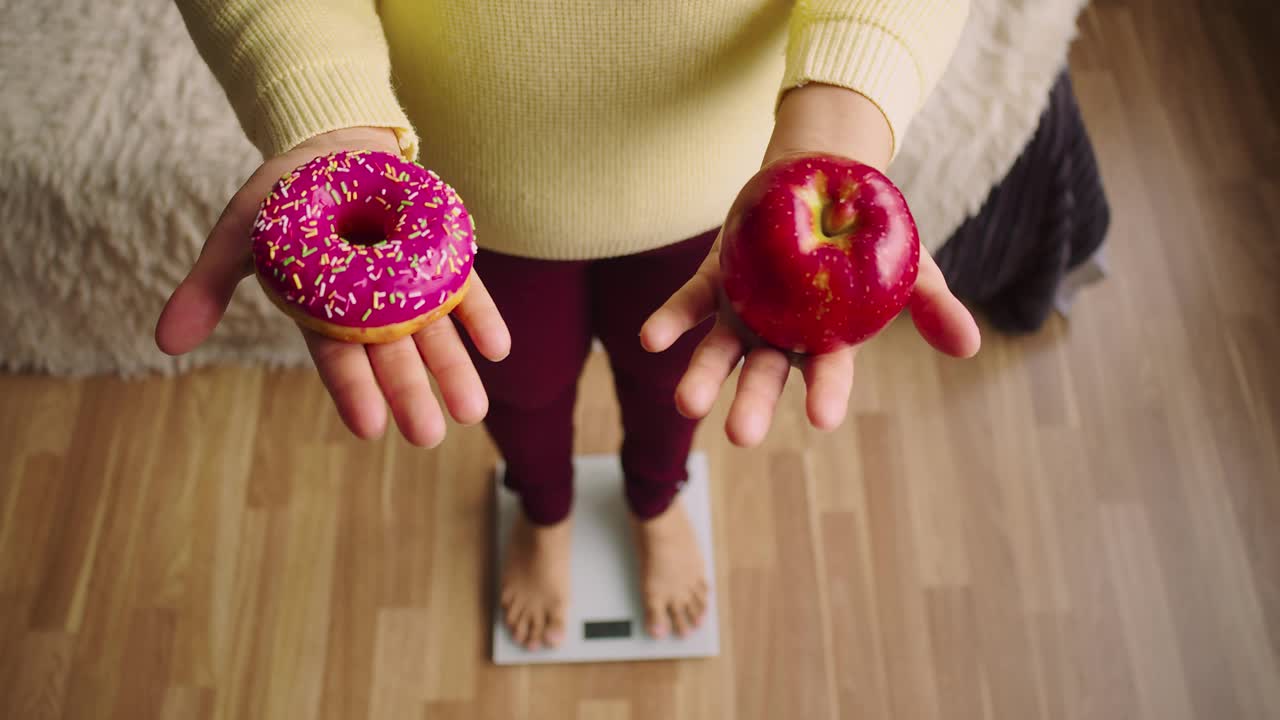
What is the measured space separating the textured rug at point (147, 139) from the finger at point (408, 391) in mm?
781

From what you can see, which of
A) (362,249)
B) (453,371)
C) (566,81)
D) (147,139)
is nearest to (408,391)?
(453,371)

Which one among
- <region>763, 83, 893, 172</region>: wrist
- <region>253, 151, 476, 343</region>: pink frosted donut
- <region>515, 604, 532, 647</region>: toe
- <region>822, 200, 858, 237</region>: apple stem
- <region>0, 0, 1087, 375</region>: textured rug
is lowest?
<region>515, 604, 532, 647</region>: toe

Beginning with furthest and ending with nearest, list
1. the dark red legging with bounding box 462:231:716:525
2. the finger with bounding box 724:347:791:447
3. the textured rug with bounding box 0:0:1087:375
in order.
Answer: the textured rug with bounding box 0:0:1087:375 → the dark red legging with bounding box 462:231:716:525 → the finger with bounding box 724:347:791:447

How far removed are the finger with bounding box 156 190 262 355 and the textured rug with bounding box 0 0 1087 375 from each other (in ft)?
2.20

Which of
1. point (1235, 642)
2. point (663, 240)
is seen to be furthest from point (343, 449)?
point (1235, 642)

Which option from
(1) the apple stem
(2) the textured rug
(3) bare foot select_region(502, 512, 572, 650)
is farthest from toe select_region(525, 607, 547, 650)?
(1) the apple stem

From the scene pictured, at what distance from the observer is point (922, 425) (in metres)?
1.51

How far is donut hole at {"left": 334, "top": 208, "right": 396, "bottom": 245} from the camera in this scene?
709 millimetres

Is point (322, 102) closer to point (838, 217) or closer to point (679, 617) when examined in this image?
point (838, 217)

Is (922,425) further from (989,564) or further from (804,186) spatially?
(804,186)

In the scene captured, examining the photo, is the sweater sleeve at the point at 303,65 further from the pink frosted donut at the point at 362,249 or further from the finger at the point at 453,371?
the finger at the point at 453,371

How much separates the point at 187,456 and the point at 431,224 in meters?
0.97

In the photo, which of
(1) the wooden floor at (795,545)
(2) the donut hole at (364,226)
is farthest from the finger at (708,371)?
(1) the wooden floor at (795,545)

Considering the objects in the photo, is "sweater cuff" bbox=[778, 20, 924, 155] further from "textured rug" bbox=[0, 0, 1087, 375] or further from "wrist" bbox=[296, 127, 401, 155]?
"textured rug" bbox=[0, 0, 1087, 375]
